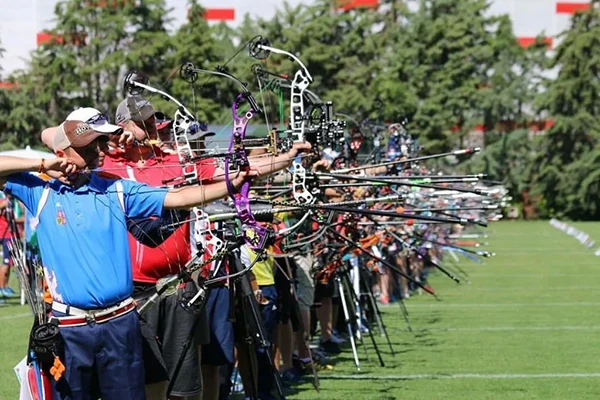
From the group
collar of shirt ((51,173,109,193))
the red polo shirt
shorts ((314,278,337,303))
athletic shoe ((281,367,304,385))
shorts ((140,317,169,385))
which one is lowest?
athletic shoe ((281,367,304,385))

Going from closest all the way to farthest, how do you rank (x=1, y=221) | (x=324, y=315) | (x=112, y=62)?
(x=324, y=315), (x=1, y=221), (x=112, y=62)

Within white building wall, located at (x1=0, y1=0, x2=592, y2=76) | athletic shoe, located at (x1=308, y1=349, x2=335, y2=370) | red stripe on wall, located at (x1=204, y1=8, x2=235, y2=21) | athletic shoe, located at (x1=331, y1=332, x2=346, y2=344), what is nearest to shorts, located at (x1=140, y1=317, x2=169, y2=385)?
athletic shoe, located at (x1=308, y1=349, x2=335, y2=370)

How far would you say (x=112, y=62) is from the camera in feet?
160

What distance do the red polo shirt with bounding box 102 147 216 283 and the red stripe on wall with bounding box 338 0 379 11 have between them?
51741mm

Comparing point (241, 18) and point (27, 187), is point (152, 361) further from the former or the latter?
point (241, 18)

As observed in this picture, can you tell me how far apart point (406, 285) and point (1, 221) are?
6.30 m

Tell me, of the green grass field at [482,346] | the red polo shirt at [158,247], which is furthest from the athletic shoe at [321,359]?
the red polo shirt at [158,247]

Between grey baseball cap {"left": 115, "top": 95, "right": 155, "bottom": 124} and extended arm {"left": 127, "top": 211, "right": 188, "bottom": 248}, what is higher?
grey baseball cap {"left": 115, "top": 95, "right": 155, "bottom": 124}

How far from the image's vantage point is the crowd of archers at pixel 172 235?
528 cm

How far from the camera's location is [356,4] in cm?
5947

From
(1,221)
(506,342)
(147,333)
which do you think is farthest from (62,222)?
(1,221)

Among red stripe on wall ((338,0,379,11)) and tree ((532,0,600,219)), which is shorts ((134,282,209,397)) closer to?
tree ((532,0,600,219))

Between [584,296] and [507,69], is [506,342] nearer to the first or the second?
[584,296]

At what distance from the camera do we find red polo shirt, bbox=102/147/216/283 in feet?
21.3
